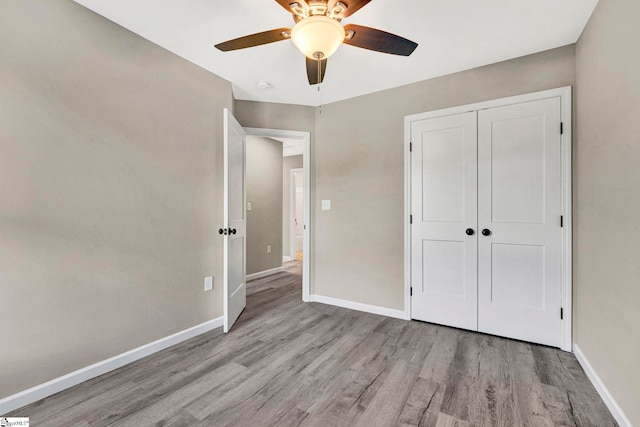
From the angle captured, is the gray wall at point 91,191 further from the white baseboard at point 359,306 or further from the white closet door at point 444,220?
the white closet door at point 444,220

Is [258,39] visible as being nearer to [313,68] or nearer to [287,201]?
[313,68]

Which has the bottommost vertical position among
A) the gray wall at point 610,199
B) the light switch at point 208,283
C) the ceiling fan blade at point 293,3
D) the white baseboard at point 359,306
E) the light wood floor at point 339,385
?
the light wood floor at point 339,385

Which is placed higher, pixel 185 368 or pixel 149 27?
pixel 149 27

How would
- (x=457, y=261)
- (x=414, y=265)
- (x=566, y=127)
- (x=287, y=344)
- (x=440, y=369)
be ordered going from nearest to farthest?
(x=440, y=369) → (x=566, y=127) → (x=287, y=344) → (x=457, y=261) → (x=414, y=265)

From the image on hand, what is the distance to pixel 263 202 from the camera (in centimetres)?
494

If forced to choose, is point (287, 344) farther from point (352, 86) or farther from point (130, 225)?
point (352, 86)

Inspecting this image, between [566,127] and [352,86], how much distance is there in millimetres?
1882

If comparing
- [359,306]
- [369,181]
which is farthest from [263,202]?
[359,306]

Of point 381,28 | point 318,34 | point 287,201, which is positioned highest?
point 381,28

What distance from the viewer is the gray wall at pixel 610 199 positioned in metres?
1.38

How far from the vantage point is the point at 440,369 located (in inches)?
79.0

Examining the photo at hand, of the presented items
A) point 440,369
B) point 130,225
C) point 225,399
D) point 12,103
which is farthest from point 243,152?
point 440,369

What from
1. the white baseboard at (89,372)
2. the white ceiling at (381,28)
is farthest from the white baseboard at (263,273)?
the white ceiling at (381,28)

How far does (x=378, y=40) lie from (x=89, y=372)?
8.98 ft
